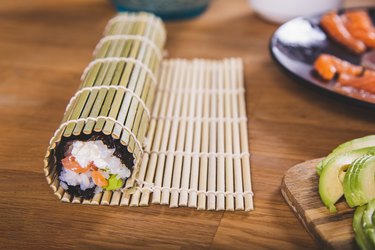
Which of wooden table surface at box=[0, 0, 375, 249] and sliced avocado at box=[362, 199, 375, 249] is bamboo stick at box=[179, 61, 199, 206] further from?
sliced avocado at box=[362, 199, 375, 249]

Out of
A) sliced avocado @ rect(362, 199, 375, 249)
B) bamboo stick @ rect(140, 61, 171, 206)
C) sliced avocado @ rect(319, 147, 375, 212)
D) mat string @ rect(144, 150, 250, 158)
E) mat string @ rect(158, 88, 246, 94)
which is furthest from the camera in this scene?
mat string @ rect(158, 88, 246, 94)

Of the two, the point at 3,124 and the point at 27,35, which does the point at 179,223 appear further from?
the point at 27,35

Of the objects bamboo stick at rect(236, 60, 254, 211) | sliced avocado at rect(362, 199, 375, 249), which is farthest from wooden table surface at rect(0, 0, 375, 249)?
sliced avocado at rect(362, 199, 375, 249)

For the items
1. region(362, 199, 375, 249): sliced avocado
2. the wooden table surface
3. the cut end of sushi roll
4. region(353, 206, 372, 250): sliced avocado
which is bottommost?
the wooden table surface

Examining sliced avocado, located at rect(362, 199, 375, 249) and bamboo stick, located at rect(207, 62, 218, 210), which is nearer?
sliced avocado, located at rect(362, 199, 375, 249)

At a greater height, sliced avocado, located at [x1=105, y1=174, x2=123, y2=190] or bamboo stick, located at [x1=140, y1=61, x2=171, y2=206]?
sliced avocado, located at [x1=105, y1=174, x2=123, y2=190]

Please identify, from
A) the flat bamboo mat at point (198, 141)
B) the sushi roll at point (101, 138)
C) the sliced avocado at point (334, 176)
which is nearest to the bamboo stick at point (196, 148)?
the flat bamboo mat at point (198, 141)

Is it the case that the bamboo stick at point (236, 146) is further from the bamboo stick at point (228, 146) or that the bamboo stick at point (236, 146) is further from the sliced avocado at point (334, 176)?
the sliced avocado at point (334, 176)
